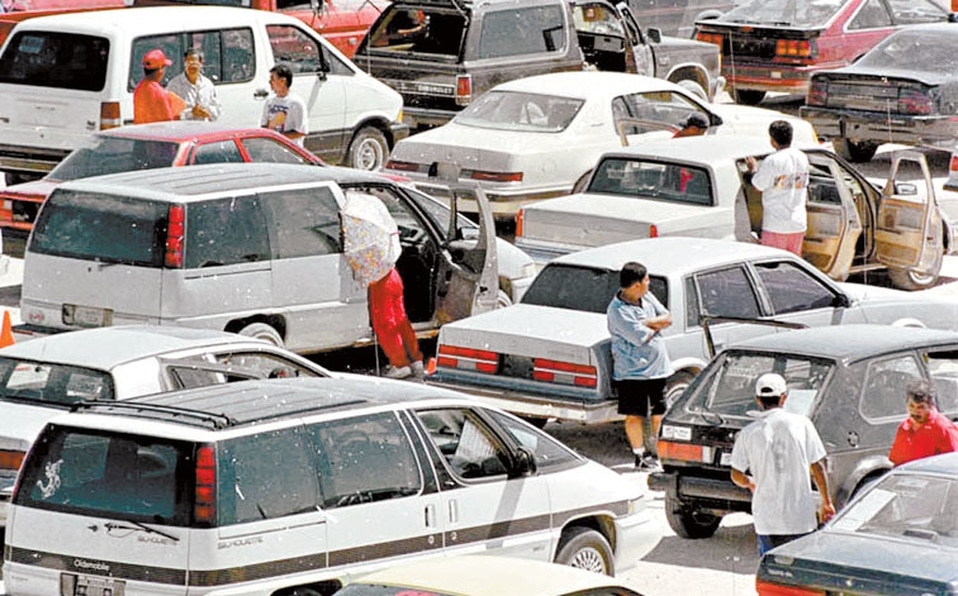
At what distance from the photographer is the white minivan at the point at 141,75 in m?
19.5

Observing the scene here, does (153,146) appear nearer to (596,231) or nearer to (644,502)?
(596,231)

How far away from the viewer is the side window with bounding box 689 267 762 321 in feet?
47.4

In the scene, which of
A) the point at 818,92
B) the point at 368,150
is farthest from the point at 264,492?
the point at 818,92

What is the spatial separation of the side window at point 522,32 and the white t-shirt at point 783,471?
12.3 m

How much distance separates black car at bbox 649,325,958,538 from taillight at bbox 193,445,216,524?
369 centimetres

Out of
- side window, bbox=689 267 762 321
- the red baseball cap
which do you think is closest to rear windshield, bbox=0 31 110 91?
the red baseball cap

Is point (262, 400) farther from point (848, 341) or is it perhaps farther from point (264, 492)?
point (848, 341)

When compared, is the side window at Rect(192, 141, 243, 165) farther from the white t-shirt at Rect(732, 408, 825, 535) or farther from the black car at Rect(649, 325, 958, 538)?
the white t-shirt at Rect(732, 408, 825, 535)

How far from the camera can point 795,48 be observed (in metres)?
26.0

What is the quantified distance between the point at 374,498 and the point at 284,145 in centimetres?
842

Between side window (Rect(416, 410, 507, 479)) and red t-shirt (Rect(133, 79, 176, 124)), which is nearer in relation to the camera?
side window (Rect(416, 410, 507, 479))

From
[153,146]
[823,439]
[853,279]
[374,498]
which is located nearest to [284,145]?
[153,146]

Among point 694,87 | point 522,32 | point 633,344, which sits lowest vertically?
point 633,344

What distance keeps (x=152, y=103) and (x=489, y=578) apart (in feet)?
38.6
